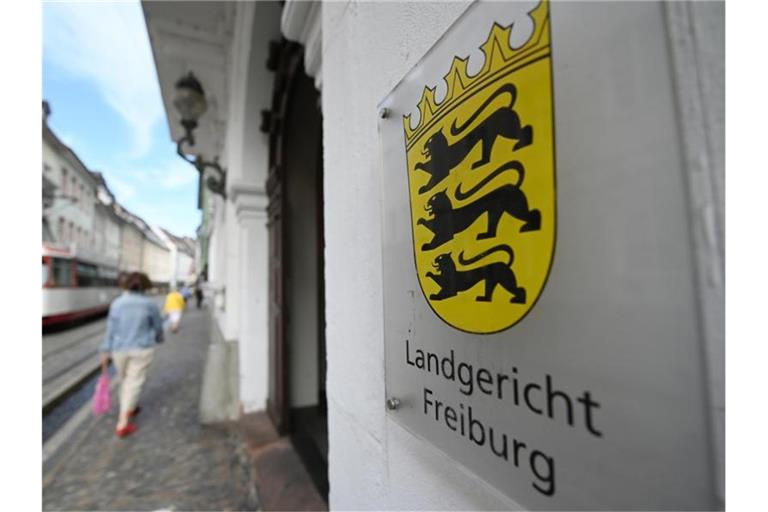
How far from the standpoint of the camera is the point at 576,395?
39cm

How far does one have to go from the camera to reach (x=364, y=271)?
98 cm

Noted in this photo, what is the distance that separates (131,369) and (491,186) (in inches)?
184

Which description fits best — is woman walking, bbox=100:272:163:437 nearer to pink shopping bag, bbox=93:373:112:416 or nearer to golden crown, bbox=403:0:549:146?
pink shopping bag, bbox=93:373:112:416

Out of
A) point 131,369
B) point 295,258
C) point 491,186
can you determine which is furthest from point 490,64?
point 131,369

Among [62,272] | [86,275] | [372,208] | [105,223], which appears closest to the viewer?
[372,208]

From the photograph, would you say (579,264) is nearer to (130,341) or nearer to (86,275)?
(130,341)

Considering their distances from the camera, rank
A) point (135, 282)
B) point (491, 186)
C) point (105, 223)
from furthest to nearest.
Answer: point (105, 223), point (135, 282), point (491, 186)

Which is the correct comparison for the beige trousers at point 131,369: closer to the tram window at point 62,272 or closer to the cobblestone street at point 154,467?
the cobblestone street at point 154,467

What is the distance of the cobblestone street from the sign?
2658 millimetres

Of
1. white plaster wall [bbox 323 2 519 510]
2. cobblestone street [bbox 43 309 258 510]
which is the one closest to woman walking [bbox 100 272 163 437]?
cobblestone street [bbox 43 309 258 510]

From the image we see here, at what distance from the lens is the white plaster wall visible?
0.72 m

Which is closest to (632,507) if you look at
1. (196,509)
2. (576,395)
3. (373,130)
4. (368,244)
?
(576,395)

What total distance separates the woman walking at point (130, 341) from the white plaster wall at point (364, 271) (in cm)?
363
